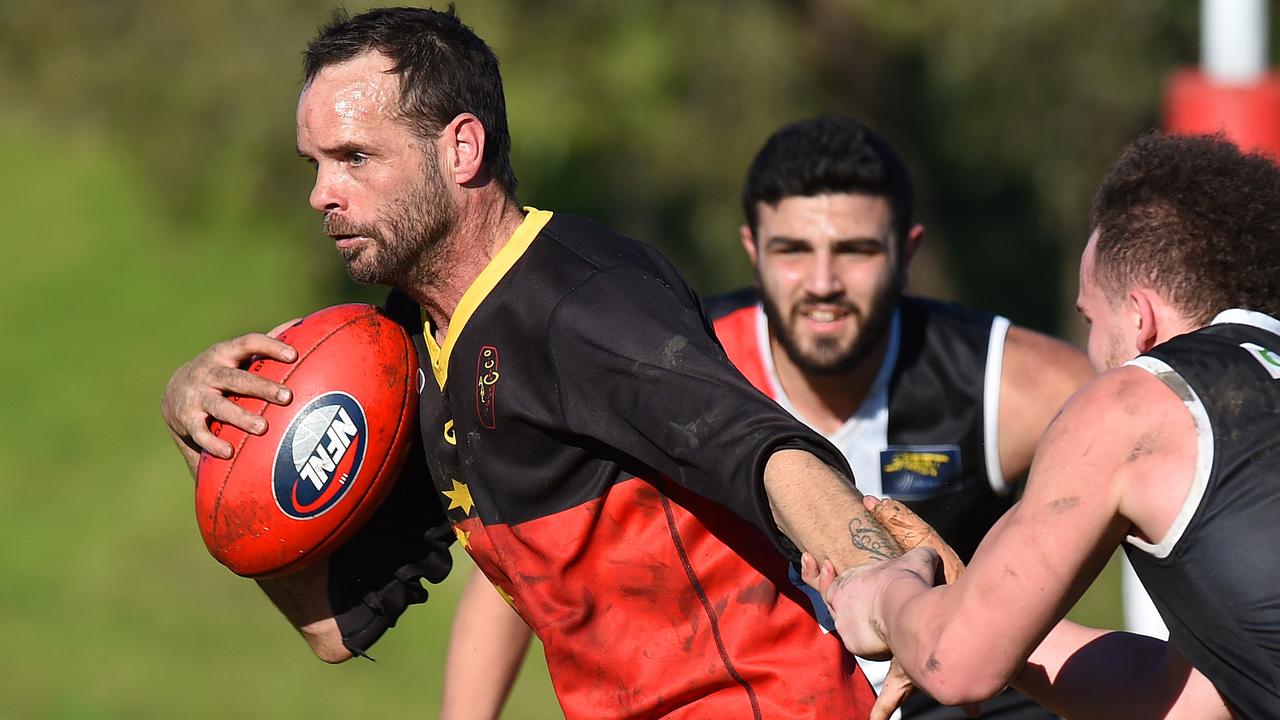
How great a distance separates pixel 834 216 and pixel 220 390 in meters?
2.17

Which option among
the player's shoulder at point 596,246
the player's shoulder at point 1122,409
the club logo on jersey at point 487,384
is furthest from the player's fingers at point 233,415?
the player's shoulder at point 1122,409

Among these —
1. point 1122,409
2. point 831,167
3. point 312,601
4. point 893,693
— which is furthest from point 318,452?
point 831,167

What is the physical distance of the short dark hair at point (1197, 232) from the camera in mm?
2762

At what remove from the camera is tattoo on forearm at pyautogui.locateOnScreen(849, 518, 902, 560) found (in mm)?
2676

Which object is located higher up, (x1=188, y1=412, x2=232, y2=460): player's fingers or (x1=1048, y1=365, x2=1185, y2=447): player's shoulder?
(x1=1048, y1=365, x2=1185, y2=447): player's shoulder

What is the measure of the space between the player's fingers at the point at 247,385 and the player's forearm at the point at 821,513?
1236 mm

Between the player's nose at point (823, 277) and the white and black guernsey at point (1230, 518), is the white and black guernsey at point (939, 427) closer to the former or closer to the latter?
the player's nose at point (823, 277)

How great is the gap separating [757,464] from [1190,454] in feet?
2.34

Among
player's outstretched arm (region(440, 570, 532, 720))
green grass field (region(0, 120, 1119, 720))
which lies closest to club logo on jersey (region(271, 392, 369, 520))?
player's outstretched arm (region(440, 570, 532, 720))

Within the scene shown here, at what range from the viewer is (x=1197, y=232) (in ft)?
9.14

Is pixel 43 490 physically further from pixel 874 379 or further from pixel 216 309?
pixel 874 379

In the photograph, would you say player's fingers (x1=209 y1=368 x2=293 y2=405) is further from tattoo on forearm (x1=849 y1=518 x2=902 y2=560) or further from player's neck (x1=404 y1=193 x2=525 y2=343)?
tattoo on forearm (x1=849 y1=518 x2=902 y2=560)

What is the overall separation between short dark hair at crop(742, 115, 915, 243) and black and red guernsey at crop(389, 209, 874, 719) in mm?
1769

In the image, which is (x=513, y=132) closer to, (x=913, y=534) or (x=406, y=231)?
(x=406, y=231)
